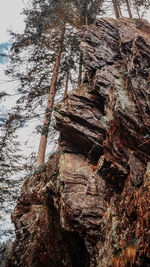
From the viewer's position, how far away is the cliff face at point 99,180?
14.3ft

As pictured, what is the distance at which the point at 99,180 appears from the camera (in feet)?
20.1

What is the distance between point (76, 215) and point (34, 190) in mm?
3181

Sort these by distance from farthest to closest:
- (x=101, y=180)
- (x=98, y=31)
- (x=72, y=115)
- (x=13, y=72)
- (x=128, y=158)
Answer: (x=13, y=72), (x=98, y=31), (x=72, y=115), (x=101, y=180), (x=128, y=158)

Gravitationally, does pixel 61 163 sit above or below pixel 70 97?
below

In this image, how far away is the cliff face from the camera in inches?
172

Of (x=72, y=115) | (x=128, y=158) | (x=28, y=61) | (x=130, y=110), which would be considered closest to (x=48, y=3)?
(x=28, y=61)

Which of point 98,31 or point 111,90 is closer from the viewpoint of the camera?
point 111,90

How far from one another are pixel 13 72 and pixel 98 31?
6172mm

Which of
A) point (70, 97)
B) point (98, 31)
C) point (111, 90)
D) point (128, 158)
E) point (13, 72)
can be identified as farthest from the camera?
point (13, 72)

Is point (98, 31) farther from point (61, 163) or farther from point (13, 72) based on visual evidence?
point (61, 163)

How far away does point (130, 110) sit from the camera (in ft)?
18.9

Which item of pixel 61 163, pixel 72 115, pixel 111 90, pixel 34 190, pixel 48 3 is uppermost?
pixel 48 3

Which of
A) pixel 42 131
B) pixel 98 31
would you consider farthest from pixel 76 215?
pixel 98 31

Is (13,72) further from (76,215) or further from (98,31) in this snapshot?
(76,215)
